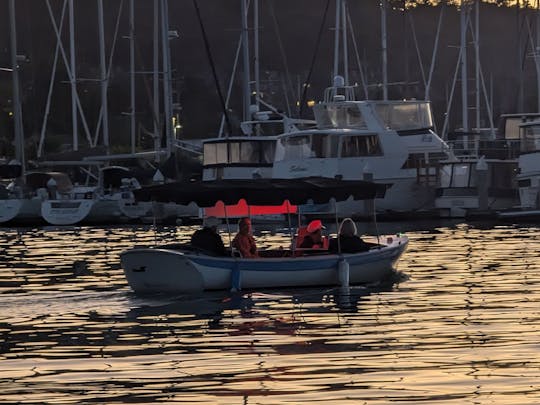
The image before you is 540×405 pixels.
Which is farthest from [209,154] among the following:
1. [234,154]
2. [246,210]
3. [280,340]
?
[280,340]

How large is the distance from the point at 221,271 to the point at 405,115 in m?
29.5

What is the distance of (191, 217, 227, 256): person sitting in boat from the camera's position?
2788cm

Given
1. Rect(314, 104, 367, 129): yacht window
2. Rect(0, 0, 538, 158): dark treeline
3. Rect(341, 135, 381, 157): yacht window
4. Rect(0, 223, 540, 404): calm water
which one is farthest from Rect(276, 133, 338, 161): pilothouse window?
Rect(0, 0, 538, 158): dark treeline

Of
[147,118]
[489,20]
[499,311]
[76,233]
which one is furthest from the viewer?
[489,20]

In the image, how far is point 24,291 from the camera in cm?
2923

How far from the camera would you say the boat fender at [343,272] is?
93.0ft

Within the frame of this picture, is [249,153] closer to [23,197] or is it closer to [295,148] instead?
[295,148]

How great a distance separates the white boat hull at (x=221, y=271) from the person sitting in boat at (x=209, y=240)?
Result: 322 mm

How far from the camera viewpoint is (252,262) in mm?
27828

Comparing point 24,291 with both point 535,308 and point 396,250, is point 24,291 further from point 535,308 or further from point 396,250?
point 535,308

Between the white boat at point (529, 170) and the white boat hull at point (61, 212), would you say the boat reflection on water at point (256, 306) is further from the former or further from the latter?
the white boat hull at point (61, 212)

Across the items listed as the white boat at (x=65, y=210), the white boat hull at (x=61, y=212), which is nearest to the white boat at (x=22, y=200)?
the white boat at (x=65, y=210)

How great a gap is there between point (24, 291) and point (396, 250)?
7245mm

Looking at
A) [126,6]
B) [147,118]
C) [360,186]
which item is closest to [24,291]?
[360,186]
